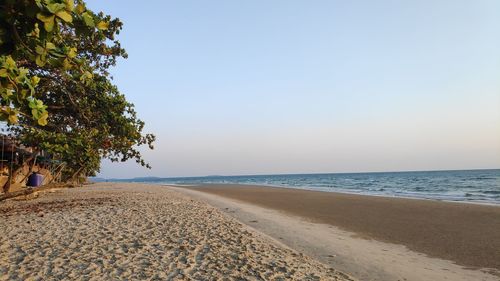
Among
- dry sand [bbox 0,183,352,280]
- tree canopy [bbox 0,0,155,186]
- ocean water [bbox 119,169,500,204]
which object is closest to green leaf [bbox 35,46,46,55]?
tree canopy [bbox 0,0,155,186]

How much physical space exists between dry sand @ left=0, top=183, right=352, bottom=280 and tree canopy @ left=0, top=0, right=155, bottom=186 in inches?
103

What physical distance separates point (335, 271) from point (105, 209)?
32.8 ft

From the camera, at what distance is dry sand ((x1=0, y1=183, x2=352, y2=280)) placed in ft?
20.2

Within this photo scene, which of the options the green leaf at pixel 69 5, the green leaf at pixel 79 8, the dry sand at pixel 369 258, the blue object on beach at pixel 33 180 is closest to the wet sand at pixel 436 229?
the dry sand at pixel 369 258

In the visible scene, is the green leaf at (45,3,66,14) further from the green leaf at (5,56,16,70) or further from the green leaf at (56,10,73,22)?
the green leaf at (5,56,16,70)

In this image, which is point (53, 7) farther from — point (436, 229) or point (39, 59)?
point (436, 229)

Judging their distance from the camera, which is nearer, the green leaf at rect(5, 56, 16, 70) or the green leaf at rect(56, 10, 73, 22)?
the green leaf at rect(56, 10, 73, 22)

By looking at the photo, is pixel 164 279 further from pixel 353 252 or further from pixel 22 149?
pixel 22 149

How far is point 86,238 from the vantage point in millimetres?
8594

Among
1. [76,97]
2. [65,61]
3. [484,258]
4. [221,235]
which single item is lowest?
[484,258]

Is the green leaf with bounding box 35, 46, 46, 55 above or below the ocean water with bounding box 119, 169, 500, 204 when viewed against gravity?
above

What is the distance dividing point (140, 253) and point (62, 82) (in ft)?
23.5

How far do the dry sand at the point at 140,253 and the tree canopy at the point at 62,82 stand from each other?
261 cm

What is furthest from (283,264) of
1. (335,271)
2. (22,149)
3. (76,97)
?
(22,149)
